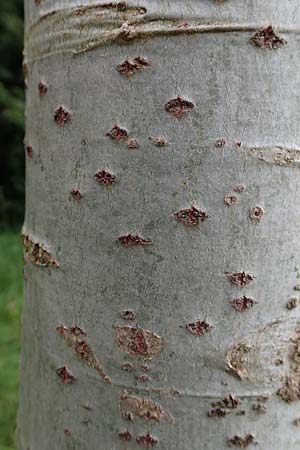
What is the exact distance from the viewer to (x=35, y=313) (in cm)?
81

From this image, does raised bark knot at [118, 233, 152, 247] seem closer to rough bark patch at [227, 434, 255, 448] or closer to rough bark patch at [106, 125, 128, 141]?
rough bark patch at [106, 125, 128, 141]

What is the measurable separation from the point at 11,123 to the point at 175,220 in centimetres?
457

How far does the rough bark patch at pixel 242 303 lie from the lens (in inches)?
26.5

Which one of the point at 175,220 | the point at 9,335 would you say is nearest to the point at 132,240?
the point at 175,220

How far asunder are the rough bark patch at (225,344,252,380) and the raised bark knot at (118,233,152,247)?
0.15 metres

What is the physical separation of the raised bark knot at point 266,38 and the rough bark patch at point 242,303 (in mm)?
270

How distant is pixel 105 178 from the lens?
2.25ft

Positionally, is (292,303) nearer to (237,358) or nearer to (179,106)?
(237,358)

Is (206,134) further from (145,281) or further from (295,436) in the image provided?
(295,436)

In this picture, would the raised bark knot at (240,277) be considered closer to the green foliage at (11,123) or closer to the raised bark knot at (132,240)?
the raised bark knot at (132,240)

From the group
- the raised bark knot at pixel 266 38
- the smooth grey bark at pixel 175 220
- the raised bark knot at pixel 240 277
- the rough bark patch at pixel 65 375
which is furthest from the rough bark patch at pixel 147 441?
the raised bark knot at pixel 266 38

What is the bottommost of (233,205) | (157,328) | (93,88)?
(157,328)

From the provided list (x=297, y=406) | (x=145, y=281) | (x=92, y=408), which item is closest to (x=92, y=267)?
(x=145, y=281)

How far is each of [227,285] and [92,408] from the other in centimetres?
23
